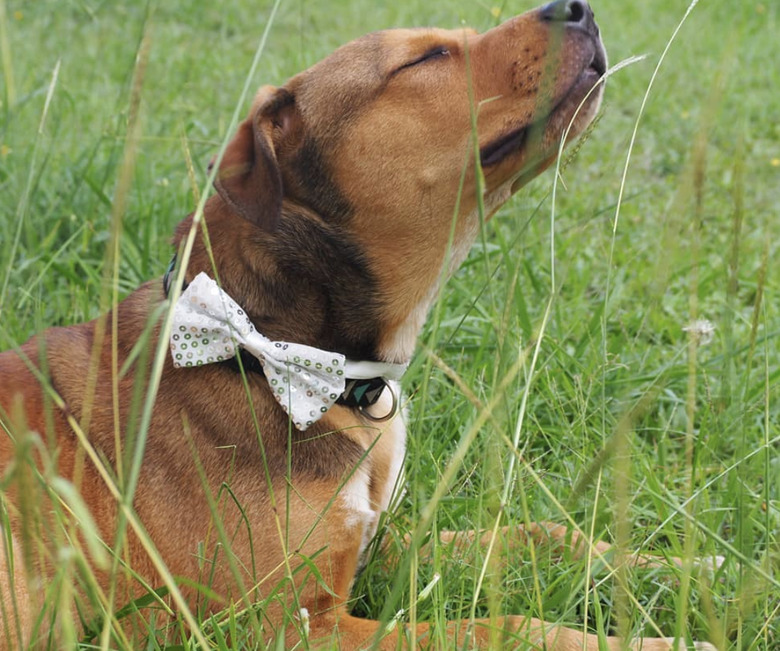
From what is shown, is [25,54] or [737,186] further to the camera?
[25,54]

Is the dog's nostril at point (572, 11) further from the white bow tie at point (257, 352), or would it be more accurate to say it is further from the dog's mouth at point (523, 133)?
the white bow tie at point (257, 352)

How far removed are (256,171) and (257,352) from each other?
1.84ft

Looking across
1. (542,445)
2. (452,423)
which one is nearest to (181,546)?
(452,423)

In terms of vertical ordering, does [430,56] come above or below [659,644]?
above

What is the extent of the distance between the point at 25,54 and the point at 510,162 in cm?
515

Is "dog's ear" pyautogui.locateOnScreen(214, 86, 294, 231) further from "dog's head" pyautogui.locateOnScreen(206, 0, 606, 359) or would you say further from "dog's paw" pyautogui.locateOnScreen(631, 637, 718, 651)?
"dog's paw" pyautogui.locateOnScreen(631, 637, 718, 651)

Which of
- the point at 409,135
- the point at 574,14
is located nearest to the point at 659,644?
the point at 409,135

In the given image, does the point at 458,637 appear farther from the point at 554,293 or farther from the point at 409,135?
the point at 409,135

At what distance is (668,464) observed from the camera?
3623 mm

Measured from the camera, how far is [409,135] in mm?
3021

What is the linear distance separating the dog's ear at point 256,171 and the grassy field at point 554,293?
0.14m

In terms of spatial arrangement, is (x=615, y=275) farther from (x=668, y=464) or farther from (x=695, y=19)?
(x=695, y=19)

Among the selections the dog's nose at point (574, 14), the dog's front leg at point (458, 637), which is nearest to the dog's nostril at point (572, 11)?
the dog's nose at point (574, 14)

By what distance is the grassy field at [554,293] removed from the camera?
205 cm
